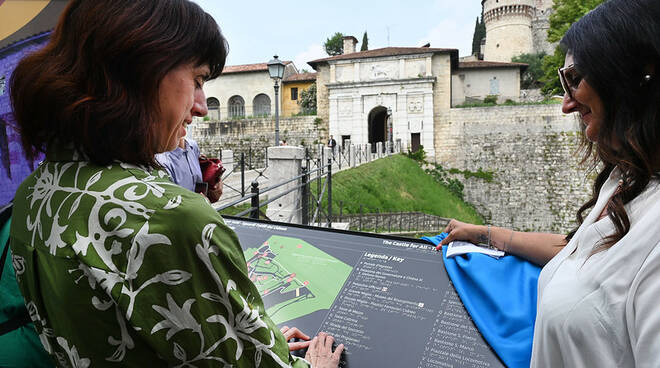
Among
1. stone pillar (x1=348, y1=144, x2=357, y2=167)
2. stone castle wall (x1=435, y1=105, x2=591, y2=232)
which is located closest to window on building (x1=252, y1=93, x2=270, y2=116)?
stone castle wall (x1=435, y1=105, x2=591, y2=232)

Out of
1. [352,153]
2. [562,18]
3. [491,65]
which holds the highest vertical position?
[562,18]

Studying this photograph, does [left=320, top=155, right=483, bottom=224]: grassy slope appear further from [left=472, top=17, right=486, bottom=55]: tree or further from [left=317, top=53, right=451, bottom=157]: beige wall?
[left=472, top=17, right=486, bottom=55]: tree

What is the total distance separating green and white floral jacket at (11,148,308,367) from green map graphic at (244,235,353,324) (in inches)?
34.2

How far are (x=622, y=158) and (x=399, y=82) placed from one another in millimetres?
28155

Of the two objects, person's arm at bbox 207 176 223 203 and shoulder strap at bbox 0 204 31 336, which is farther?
person's arm at bbox 207 176 223 203

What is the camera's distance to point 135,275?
3.13 feet

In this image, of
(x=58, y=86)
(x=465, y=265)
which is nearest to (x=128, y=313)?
(x=58, y=86)

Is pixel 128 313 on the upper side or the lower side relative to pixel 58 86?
lower

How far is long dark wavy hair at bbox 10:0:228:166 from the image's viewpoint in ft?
3.39

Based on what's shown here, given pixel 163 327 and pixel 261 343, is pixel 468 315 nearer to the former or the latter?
pixel 261 343

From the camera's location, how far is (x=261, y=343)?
3.58ft

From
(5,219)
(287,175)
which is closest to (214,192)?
(5,219)

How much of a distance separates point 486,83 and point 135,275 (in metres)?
33.6

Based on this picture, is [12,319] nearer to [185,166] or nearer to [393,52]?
[185,166]
